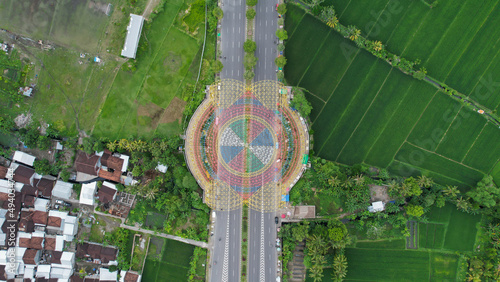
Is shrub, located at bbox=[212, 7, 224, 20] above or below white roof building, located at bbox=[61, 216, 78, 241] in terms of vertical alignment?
above

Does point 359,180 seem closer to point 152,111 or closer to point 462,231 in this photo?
point 462,231

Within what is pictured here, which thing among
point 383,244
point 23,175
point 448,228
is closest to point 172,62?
point 23,175

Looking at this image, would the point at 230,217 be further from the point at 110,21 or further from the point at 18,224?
the point at 110,21

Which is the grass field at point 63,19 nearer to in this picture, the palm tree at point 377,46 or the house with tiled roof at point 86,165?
the house with tiled roof at point 86,165

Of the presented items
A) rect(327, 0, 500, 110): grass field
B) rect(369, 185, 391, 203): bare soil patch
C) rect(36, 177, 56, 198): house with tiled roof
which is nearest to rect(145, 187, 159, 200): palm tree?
rect(36, 177, 56, 198): house with tiled roof

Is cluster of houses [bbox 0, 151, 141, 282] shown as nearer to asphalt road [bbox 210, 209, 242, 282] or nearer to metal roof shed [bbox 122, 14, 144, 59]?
asphalt road [bbox 210, 209, 242, 282]

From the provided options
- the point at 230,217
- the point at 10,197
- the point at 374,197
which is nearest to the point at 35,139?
the point at 10,197

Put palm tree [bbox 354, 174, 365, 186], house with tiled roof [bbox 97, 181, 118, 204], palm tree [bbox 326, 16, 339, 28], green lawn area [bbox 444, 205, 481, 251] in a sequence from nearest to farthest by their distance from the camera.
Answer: palm tree [bbox 354, 174, 365, 186], palm tree [bbox 326, 16, 339, 28], house with tiled roof [bbox 97, 181, 118, 204], green lawn area [bbox 444, 205, 481, 251]
